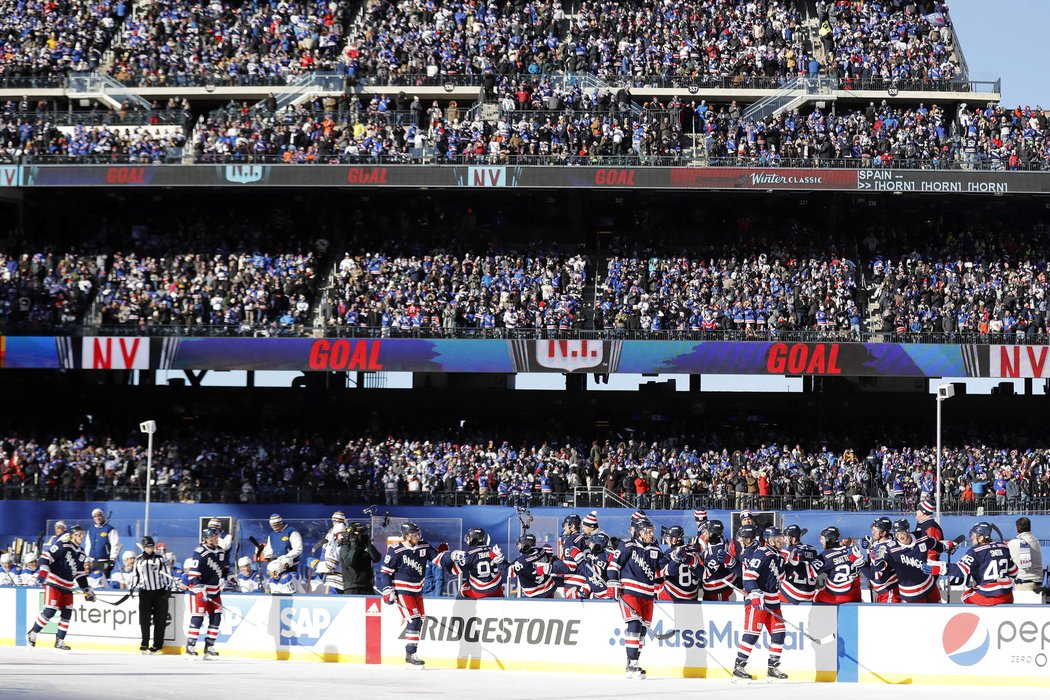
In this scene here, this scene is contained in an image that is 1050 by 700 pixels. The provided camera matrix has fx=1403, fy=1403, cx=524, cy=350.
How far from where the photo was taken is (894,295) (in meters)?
36.1

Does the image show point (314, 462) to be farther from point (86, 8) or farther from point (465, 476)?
point (86, 8)

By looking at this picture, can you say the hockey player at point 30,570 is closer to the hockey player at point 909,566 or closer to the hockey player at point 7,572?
the hockey player at point 7,572

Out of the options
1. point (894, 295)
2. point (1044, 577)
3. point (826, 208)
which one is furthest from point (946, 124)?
point (1044, 577)

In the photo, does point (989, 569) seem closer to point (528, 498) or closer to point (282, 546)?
point (282, 546)

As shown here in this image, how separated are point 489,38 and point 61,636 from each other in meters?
26.5

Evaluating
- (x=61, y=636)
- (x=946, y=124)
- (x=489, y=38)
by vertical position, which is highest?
(x=489, y=38)

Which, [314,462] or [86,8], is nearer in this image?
[314,462]

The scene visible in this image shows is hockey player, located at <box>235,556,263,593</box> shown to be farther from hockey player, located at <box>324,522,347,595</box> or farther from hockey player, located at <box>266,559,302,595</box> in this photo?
hockey player, located at <box>324,522,347,595</box>

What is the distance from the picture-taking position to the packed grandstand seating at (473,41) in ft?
134

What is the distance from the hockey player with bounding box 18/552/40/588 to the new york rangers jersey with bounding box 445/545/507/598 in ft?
23.5

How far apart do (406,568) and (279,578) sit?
9.48ft

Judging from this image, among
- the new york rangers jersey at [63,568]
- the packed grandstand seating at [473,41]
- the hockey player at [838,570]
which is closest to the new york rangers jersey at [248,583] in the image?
the new york rangers jersey at [63,568]

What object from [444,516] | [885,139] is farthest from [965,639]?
[885,139]

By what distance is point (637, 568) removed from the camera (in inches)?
671
